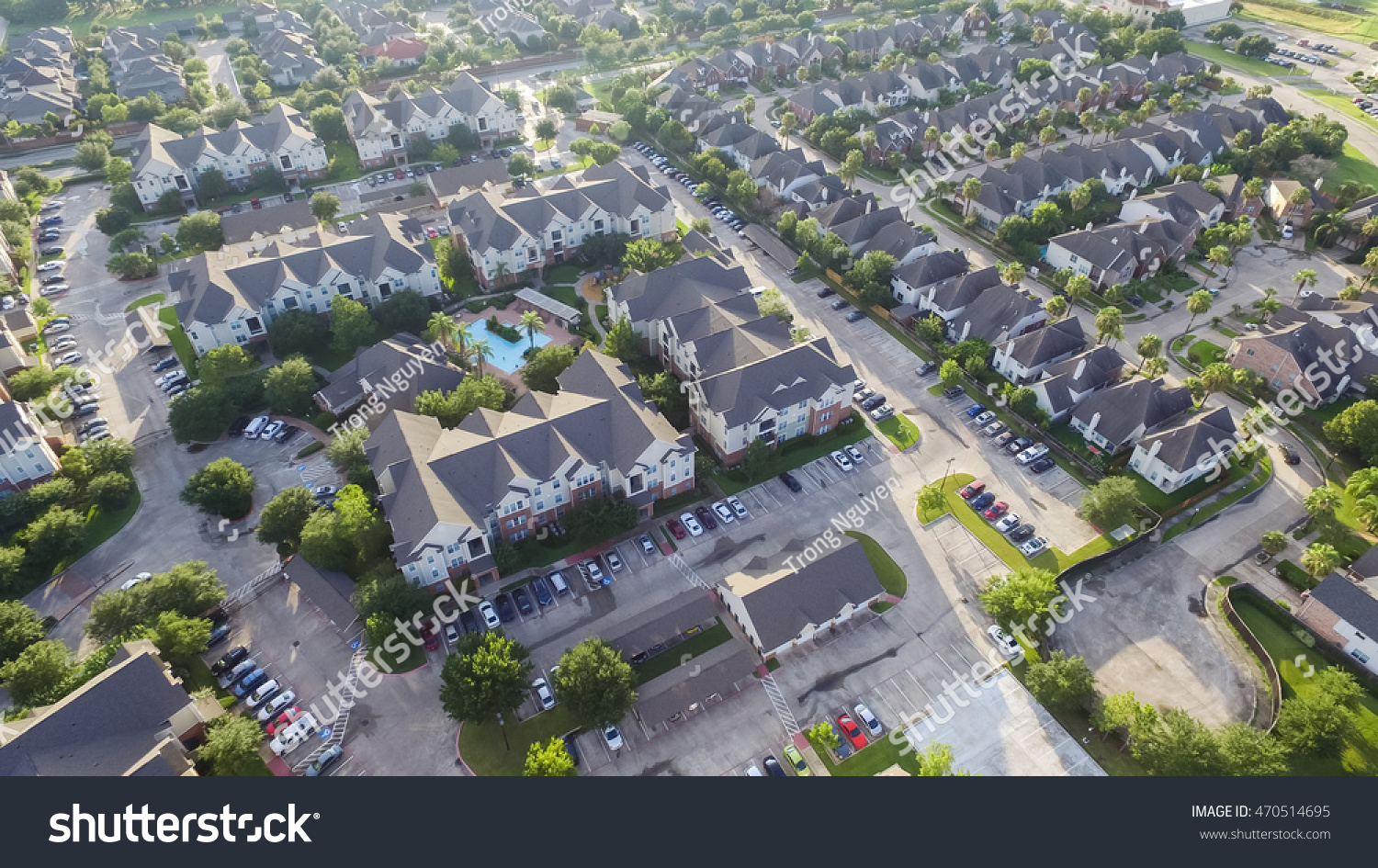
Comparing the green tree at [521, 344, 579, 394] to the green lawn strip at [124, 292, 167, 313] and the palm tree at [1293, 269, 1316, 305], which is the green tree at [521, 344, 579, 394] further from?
the palm tree at [1293, 269, 1316, 305]

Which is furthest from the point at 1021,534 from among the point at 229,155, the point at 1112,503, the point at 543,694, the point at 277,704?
the point at 229,155

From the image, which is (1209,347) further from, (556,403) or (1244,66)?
(1244,66)

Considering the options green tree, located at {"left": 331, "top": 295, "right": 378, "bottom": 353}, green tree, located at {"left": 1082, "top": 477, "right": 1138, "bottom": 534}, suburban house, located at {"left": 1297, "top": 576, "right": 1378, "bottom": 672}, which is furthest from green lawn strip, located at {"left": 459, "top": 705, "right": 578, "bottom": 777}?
suburban house, located at {"left": 1297, "top": 576, "right": 1378, "bottom": 672}

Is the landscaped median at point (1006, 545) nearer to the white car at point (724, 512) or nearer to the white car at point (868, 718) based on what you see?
the white car at point (724, 512)

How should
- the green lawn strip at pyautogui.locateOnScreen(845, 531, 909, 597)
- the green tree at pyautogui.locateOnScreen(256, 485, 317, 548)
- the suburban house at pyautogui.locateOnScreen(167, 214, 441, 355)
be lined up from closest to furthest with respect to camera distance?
the green lawn strip at pyautogui.locateOnScreen(845, 531, 909, 597) → the green tree at pyautogui.locateOnScreen(256, 485, 317, 548) → the suburban house at pyautogui.locateOnScreen(167, 214, 441, 355)

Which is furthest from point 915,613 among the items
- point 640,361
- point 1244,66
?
point 1244,66

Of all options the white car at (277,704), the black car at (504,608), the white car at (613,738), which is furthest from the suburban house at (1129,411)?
the white car at (277,704)
